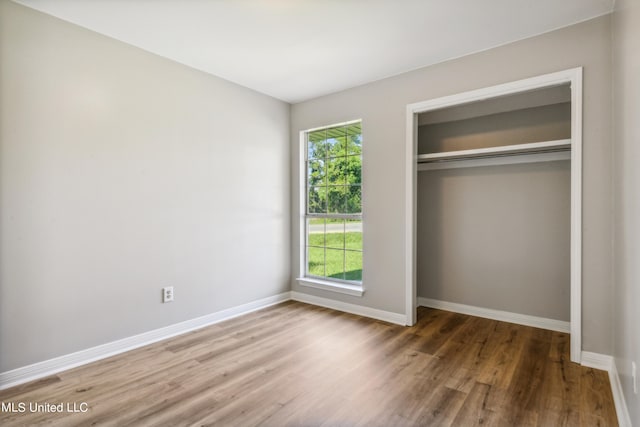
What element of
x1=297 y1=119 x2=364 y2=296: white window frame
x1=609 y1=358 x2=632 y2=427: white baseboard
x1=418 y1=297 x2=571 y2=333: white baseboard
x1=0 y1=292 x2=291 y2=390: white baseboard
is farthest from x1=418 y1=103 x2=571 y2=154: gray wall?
x1=0 y1=292 x2=291 y2=390: white baseboard

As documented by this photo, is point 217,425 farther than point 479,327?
No

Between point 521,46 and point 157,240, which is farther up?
point 521,46

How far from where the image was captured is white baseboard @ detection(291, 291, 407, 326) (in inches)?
133

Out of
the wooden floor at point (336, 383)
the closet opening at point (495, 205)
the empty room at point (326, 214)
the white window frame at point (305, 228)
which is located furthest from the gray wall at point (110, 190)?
the closet opening at point (495, 205)

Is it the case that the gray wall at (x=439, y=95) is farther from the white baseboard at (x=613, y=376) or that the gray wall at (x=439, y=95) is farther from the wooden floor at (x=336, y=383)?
the wooden floor at (x=336, y=383)

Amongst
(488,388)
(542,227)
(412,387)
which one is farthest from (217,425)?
(542,227)

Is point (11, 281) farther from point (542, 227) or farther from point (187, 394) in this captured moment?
point (542, 227)

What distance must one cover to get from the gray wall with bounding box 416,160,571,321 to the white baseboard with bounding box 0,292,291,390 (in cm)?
227

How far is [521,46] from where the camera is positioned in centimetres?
268

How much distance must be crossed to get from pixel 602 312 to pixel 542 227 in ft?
3.45

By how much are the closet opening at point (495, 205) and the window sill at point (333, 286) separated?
0.61 meters

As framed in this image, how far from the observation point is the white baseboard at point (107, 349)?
2207mm

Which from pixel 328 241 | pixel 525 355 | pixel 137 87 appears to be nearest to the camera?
pixel 525 355

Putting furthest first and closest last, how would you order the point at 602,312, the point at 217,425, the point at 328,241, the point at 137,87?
the point at 328,241 → the point at 137,87 → the point at 602,312 → the point at 217,425
